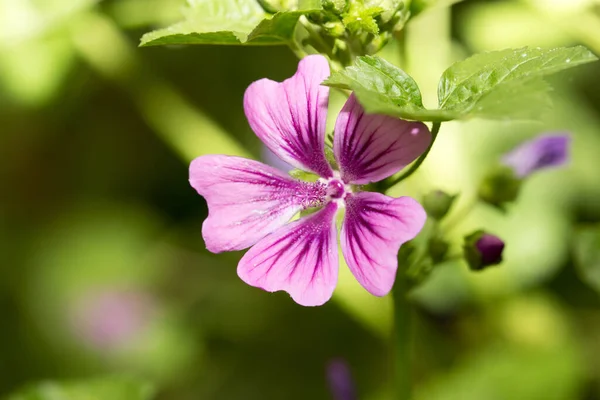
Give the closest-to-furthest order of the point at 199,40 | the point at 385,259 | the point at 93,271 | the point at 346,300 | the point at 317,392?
the point at 385,259
the point at 199,40
the point at 346,300
the point at 317,392
the point at 93,271

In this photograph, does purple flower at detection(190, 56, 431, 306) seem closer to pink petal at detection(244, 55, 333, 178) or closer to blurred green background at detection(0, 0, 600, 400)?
pink petal at detection(244, 55, 333, 178)

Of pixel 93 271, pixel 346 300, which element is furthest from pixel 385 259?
pixel 93 271

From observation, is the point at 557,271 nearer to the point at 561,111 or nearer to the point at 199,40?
the point at 561,111

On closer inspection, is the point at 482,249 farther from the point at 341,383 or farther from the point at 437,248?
the point at 341,383

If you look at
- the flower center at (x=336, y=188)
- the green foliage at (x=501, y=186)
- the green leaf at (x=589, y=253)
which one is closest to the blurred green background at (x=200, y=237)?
the green leaf at (x=589, y=253)

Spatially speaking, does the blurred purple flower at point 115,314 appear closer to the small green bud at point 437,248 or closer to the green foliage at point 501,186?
the green foliage at point 501,186

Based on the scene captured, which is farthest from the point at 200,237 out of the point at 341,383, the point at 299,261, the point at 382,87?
the point at 382,87
